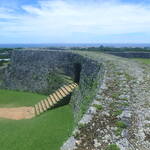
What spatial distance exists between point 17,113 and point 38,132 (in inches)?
179

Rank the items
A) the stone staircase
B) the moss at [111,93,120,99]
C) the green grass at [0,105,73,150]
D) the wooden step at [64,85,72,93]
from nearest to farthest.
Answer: the moss at [111,93,120,99], the green grass at [0,105,73,150], the stone staircase, the wooden step at [64,85,72,93]

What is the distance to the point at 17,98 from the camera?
1827 cm

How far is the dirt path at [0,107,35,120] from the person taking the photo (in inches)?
547

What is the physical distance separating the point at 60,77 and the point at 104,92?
38.7ft

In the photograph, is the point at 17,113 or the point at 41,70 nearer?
the point at 17,113

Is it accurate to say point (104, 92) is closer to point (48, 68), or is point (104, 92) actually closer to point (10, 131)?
point (10, 131)

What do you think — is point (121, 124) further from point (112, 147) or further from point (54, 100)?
point (54, 100)

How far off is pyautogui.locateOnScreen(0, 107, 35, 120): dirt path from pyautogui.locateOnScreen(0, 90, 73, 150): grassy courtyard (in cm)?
97

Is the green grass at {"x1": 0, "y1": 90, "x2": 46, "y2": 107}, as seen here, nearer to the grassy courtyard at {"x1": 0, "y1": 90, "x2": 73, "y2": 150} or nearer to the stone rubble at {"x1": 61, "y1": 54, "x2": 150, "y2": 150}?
the grassy courtyard at {"x1": 0, "y1": 90, "x2": 73, "y2": 150}

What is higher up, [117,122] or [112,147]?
[117,122]

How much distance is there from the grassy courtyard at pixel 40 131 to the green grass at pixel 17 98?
346 centimetres

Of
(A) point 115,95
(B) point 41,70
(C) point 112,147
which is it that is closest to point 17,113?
(B) point 41,70

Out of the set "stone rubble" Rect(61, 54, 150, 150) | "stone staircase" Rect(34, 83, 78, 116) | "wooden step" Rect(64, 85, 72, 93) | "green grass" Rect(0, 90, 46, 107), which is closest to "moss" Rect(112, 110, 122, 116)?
"stone rubble" Rect(61, 54, 150, 150)

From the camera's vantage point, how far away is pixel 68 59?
708 inches
